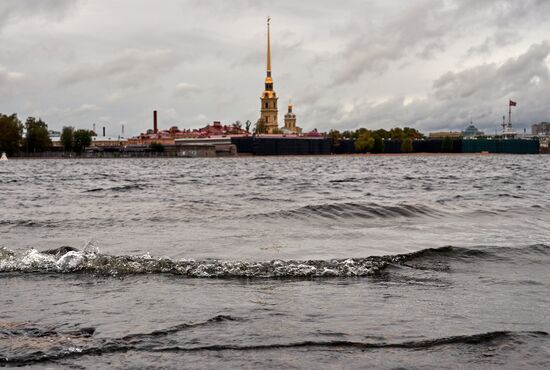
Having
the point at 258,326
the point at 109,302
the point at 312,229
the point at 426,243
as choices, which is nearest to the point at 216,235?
the point at 312,229

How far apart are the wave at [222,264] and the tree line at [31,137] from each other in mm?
117197

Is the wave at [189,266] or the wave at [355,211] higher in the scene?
the wave at [189,266]

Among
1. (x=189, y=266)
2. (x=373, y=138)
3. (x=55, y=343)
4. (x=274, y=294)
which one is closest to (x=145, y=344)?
(x=55, y=343)

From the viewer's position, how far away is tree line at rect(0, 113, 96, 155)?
4619 inches

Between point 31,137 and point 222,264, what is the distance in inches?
4896

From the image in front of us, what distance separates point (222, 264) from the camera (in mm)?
7840

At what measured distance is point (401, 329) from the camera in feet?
16.9

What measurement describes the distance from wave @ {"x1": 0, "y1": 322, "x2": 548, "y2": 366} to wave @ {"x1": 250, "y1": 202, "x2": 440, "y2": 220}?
9.48 meters

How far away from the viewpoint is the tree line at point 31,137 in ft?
385

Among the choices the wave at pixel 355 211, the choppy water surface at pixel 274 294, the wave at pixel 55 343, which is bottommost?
the wave at pixel 355 211

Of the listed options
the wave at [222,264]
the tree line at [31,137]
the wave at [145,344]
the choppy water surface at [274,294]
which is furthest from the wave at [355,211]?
the tree line at [31,137]

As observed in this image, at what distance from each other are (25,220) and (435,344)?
11.0m

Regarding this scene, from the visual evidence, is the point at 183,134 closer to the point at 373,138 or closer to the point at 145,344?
the point at 373,138

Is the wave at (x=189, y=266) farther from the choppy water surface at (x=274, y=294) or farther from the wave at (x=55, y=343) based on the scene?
the wave at (x=55, y=343)
